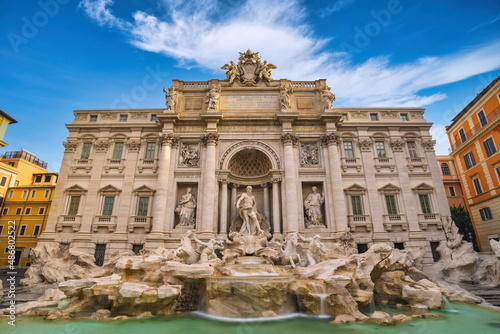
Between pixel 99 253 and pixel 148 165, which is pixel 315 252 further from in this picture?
pixel 99 253

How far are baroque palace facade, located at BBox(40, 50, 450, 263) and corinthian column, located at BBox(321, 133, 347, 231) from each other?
0.08m

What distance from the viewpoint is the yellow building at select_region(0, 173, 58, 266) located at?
95.3 ft

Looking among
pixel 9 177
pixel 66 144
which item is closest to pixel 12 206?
pixel 9 177

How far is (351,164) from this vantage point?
20.6m

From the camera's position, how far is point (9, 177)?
29.8 m

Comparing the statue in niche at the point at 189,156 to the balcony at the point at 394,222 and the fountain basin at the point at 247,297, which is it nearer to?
the fountain basin at the point at 247,297

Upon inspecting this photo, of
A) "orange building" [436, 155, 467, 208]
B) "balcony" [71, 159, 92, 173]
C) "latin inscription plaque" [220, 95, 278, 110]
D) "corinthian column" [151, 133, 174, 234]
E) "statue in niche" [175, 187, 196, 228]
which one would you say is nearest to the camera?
"corinthian column" [151, 133, 174, 234]

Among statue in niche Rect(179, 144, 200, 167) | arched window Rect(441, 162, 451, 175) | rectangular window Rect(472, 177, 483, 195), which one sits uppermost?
arched window Rect(441, 162, 451, 175)

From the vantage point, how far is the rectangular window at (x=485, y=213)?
21.3 metres

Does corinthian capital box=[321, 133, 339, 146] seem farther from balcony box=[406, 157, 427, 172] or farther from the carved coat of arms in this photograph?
the carved coat of arms

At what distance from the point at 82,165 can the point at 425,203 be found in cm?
2735

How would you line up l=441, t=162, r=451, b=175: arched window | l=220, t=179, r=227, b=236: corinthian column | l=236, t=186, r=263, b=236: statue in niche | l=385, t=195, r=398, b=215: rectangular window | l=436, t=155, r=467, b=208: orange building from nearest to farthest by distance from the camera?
l=236, t=186, r=263, b=236: statue in niche
l=220, t=179, r=227, b=236: corinthian column
l=385, t=195, r=398, b=215: rectangular window
l=436, t=155, r=467, b=208: orange building
l=441, t=162, r=451, b=175: arched window

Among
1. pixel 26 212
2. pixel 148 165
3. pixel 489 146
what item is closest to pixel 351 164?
pixel 489 146

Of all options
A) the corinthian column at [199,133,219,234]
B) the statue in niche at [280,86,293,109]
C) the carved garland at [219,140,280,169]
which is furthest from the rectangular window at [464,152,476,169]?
the corinthian column at [199,133,219,234]
